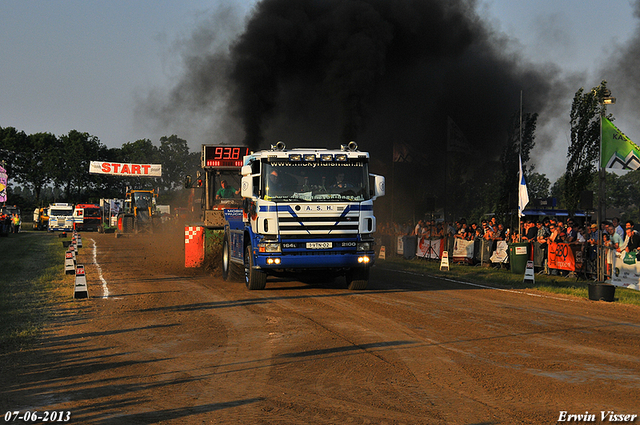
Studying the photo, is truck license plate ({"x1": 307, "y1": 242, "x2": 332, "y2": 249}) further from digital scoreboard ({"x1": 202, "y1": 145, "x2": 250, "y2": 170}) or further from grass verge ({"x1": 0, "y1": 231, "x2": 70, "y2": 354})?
digital scoreboard ({"x1": 202, "y1": 145, "x2": 250, "y2": 170})

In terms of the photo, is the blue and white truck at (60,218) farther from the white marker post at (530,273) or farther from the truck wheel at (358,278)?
the white marker post at (530,273)

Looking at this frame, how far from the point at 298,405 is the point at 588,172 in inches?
777

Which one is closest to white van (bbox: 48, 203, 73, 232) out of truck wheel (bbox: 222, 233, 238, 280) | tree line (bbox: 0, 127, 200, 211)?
tree line (bbox: 0, 127, 200, 211)

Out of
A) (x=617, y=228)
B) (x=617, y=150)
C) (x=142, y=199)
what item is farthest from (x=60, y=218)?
(x=617, y=150)

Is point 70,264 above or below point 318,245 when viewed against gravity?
below

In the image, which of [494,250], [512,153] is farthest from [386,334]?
[512,153]

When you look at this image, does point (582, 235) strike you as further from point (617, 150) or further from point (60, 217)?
point (60, 217)

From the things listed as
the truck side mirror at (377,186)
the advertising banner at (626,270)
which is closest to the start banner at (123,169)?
the truck side mirror at (377,186)

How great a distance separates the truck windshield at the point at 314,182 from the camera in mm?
13078

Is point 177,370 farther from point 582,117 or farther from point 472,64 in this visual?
point 472,64

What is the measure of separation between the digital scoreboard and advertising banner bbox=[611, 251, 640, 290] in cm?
1047

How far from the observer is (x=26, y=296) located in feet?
44.0

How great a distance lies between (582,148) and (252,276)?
14.6 metres

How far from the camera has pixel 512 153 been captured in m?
30.7
